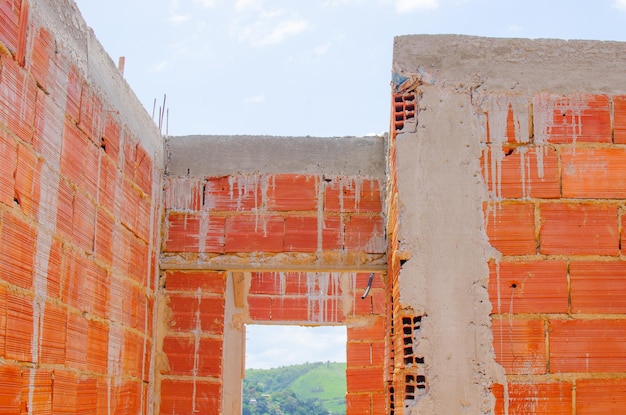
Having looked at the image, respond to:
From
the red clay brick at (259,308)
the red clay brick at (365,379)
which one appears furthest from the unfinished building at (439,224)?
the red clay brick at (365,379)

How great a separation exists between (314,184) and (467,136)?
4.38 feet

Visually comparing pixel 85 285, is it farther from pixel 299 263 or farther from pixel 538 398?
pixel 538 398

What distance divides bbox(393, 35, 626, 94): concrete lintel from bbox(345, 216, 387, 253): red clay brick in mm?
1198

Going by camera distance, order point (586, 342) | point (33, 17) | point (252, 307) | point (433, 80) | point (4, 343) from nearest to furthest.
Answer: point (4, 343)
point (33, 17)
point (586, 342)
point (433, 80)
point (252, 307)

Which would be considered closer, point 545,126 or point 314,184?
point 545,126

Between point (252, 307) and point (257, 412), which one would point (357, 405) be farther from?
point (257, 412)

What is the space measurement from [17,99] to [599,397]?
2.82 meters

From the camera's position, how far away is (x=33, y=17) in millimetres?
3057

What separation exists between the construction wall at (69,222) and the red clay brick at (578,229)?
85.3 inches

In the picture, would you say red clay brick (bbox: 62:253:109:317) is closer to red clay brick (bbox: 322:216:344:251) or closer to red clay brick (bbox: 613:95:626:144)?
red clay brick (bbox: 322:216:344:251)

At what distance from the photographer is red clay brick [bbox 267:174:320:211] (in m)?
4.93

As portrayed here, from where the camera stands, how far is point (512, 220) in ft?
12.4

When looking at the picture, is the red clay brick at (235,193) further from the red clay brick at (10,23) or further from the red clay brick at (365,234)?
the red clay brick at (10,23)

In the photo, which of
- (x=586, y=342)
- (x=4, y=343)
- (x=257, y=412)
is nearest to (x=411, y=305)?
(x=586, y=342)
